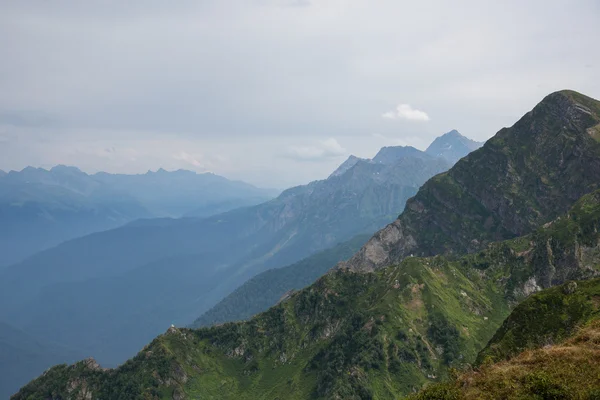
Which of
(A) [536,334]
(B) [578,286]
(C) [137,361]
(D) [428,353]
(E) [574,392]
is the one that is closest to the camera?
(E) [574,392]

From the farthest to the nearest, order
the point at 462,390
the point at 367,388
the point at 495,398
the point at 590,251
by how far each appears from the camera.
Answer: the point at 590,251 < the point at 367,388 < the point at 462,390 < the point at 495,398

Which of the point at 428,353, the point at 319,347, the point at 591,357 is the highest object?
the point at 591,357

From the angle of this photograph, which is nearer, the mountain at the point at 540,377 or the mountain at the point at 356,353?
the mountain at the point at 540,377

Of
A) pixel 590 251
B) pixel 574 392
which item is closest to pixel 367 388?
pixel 574 392

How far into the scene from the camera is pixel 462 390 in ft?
178

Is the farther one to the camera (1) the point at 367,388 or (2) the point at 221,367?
(2) the point at 221,367

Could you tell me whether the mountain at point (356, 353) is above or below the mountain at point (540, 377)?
below

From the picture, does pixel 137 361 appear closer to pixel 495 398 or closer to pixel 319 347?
pixel 319 347

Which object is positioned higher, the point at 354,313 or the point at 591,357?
the point at 591,357

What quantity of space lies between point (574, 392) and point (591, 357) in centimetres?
989

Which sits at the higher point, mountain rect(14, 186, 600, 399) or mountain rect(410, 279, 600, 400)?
mountain rect(410, 279, 600, 400)

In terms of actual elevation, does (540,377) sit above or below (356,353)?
above

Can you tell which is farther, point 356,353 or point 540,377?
point 356,353

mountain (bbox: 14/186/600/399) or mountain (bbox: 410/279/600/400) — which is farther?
mountain (bbox: 14/186/600/399)
